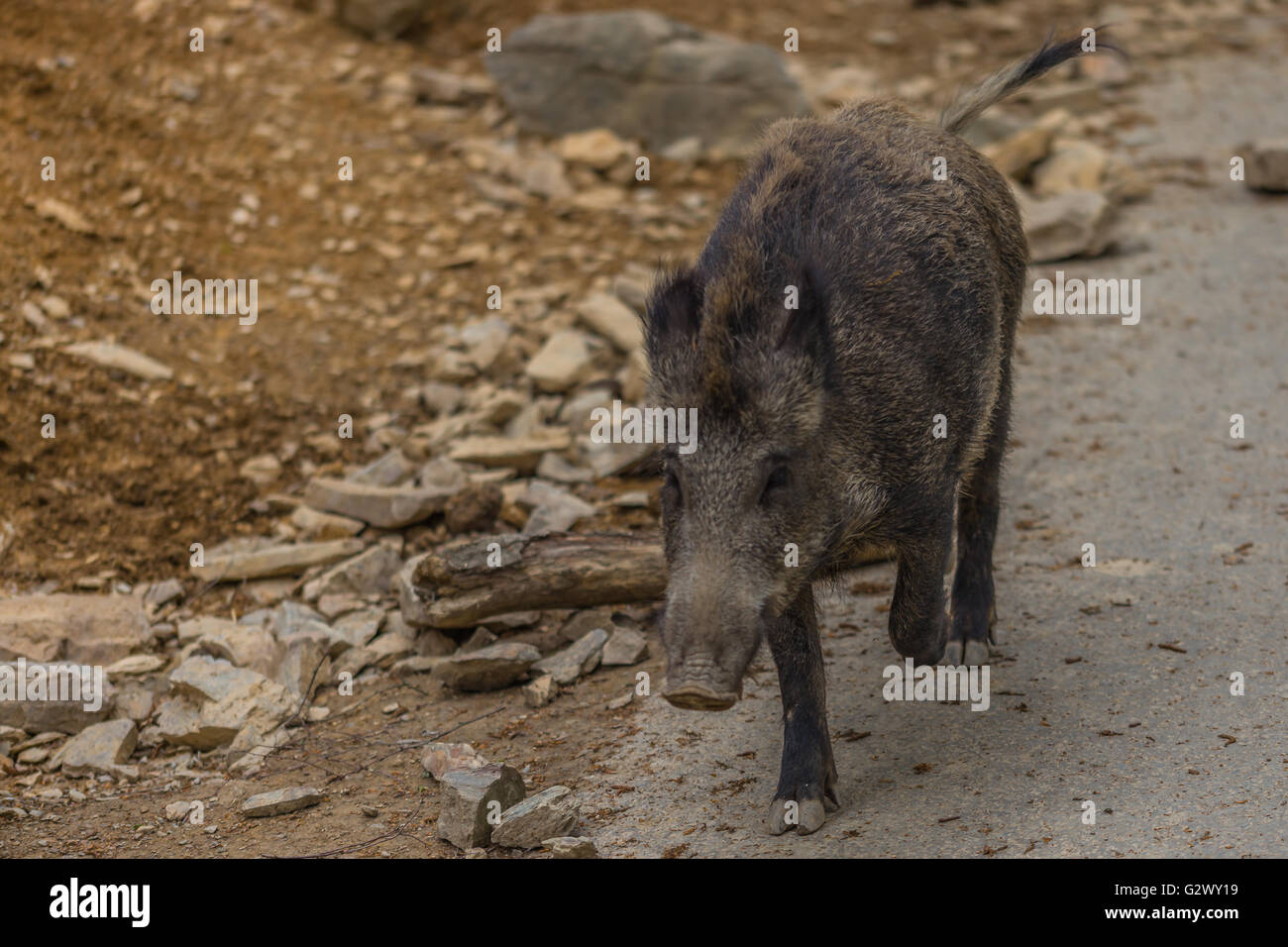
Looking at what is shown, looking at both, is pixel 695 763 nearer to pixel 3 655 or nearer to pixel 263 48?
pixel 3 655

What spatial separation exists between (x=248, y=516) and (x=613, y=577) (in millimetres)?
2428

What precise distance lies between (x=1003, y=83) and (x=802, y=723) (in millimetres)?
3257

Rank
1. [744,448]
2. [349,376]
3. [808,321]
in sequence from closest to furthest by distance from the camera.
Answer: [744,448], [808,321], [349,376]

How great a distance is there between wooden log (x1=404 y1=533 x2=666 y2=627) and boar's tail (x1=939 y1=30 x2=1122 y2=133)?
2443mm

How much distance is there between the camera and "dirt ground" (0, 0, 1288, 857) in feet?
16.7

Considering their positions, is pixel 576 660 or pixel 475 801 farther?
pixel 576 660

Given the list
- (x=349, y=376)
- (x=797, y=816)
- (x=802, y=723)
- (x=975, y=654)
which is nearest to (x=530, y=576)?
(x=802, y=723)

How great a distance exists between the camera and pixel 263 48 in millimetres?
11305

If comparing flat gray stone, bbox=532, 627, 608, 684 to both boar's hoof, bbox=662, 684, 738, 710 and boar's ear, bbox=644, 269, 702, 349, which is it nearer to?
boar's ear, bbox=644, 269, 702, 349

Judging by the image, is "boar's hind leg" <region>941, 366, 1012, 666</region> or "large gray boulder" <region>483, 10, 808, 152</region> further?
"large gray boulder" <region>483, 10, 808, 152</region>

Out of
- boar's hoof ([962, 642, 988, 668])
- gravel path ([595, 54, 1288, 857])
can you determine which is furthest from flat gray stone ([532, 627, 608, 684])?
boar's hoof ([962, 642, 988, 668])

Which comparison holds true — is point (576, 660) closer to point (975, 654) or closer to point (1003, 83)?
point (975, 654)

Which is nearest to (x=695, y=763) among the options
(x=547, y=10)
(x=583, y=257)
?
(x=583, y=257)

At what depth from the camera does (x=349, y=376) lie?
8531 mm
